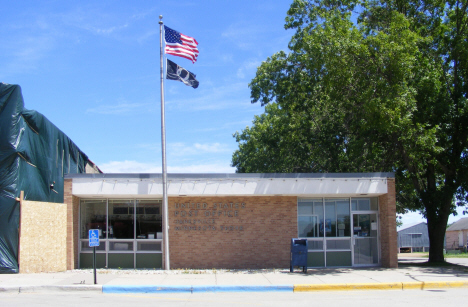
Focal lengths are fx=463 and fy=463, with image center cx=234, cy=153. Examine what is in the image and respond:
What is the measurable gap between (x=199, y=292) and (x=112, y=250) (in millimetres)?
6049

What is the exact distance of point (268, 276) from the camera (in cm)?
1536

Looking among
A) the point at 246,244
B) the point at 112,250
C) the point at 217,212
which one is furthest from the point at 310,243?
the point at 112,250

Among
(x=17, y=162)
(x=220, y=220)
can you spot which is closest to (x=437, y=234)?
(x=220, y=220)

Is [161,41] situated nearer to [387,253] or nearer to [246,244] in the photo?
[246,244]

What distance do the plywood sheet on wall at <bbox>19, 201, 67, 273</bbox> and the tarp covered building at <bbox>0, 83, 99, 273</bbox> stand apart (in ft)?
0.83

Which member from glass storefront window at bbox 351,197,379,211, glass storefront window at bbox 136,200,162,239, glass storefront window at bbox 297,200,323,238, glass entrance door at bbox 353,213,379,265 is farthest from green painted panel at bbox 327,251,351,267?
glass storefront window at bbox 136,200,162,239

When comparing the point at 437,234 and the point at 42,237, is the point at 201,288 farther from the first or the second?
the point at 437,234

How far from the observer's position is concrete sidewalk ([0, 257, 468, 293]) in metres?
13.2

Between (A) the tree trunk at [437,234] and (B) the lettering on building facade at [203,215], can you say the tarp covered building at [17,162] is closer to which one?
(B) the lettering on building facade at [203,215]

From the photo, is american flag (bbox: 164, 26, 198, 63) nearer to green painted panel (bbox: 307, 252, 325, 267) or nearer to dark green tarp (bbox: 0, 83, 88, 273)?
dark green tarp (bbox: 0, 83, 88, 273)

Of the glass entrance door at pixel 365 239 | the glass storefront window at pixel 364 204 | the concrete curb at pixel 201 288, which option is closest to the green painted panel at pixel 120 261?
the concrete curb at pixel 201 288

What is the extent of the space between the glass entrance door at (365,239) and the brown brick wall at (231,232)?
2.64 meters

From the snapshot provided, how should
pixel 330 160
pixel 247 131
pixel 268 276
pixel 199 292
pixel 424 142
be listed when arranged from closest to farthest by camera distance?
pixel 199 292
pixel 268 276
pixel 424 142
pixel 330 160
pixel 247 131

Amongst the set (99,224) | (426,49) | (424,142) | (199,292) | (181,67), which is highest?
(426,49)
